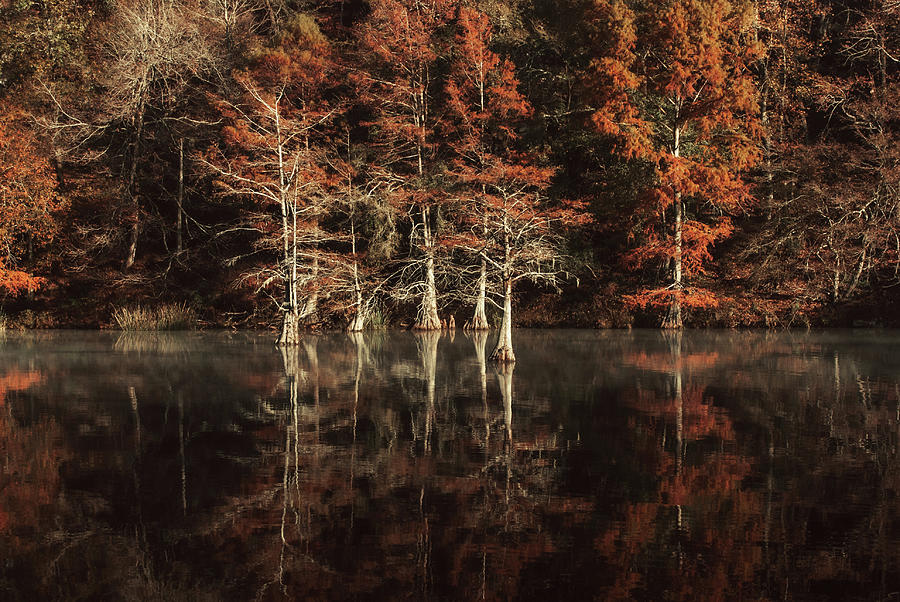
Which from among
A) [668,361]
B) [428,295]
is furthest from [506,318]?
[428,295]

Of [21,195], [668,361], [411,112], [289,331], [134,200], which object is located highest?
[411,112]

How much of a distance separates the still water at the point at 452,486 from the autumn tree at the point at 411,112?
1527 cm

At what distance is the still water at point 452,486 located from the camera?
6.99 m

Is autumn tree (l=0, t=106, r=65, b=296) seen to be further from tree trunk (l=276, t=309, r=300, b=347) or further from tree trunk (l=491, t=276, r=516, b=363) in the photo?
tree trunk (l=491, t=276, r=516, b=363)

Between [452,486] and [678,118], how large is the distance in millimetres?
26556

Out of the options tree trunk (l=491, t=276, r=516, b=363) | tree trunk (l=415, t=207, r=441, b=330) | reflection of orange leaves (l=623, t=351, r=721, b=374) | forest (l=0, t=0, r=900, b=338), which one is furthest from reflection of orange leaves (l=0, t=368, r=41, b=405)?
tree trunk (l=415, t=207, r=441, b=330)

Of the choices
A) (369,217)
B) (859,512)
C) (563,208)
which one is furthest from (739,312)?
(859,512)

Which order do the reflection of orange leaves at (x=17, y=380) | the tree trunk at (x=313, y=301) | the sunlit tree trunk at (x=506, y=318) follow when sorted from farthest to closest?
the tree trunk at (x=313, y=301) < the sunlit tree trunk at (x=506, y=318) < the reflection of orange leaves at (x=17, y=380)

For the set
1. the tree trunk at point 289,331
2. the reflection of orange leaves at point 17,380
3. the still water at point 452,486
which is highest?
the tree trunk at point 289,331

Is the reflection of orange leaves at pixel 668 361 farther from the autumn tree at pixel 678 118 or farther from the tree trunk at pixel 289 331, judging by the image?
the tree trunk at pixel 289 331

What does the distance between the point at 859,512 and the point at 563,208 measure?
27.3 m

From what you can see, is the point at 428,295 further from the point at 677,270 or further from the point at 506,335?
the point at 506,335

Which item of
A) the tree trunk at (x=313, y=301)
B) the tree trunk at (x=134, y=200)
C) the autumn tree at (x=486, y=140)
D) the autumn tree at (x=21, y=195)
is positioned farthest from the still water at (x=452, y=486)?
the autumn tree at (x=21, y=195)

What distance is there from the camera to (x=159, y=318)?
35.2 m
